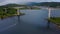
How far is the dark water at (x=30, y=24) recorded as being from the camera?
294cm

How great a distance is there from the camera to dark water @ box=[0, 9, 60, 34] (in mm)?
2944

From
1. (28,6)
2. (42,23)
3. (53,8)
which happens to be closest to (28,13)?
(28,6)

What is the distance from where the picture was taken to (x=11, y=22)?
3037 millimetres

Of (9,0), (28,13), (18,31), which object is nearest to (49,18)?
(28,13)

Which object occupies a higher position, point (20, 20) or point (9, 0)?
point (9, 0)

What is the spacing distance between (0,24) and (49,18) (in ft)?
3.49

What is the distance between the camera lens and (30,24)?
9.90 feet

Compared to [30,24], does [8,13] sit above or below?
above

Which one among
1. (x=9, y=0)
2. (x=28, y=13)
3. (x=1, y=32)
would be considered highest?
(x=9, y=0)

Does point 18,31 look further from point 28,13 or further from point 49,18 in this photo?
point 49,18

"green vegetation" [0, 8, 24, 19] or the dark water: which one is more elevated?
"green vegetation" [0, 8, 24, 19]

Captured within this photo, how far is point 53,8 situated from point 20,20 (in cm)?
76

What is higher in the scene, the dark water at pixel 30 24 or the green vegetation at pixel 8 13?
the green vegetation at pixel 8 13

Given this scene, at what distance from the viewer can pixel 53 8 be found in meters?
3.05
